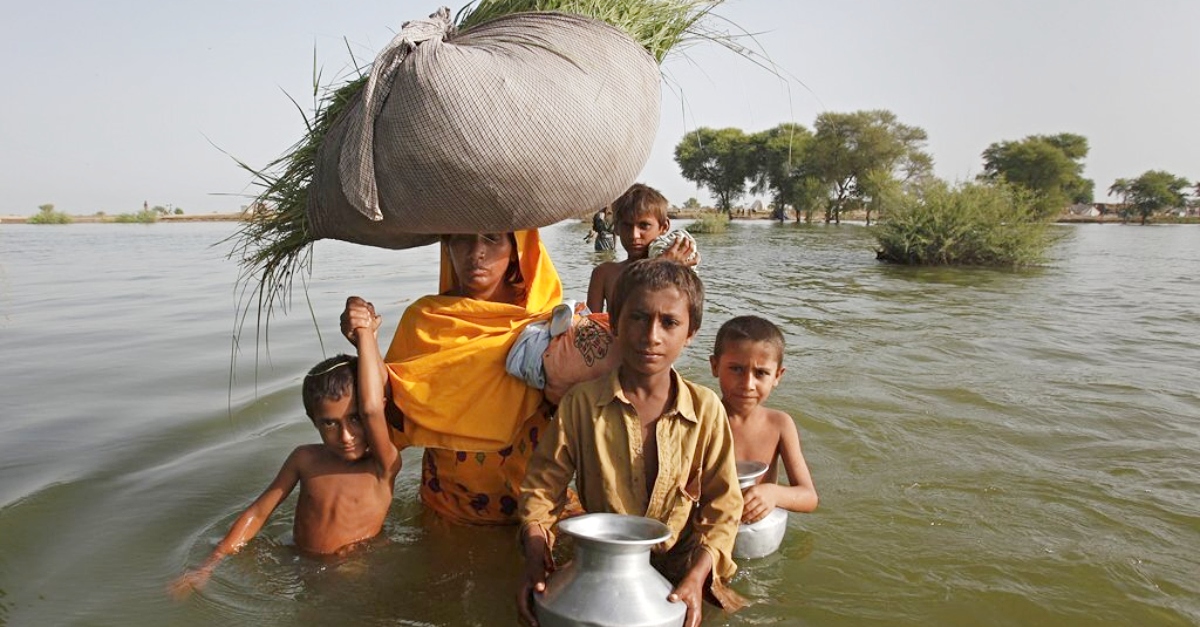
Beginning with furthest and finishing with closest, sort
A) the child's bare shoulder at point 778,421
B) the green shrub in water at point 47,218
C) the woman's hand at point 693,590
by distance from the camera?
1. the green shrub in water at point 47,218
2. the child's bare shoulder at point 778,421
3. the woman's hand at point 693,590

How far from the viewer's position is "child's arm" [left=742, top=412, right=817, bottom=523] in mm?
2596

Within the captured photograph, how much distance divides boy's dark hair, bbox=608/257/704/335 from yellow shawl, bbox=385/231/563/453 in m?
0.51

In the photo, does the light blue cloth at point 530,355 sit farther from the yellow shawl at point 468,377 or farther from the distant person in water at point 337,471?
the distant person in water at point 337,471

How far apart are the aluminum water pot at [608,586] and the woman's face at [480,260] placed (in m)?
0.99

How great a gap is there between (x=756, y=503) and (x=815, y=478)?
4.41 feet

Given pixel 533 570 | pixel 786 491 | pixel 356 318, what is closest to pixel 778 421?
pixel 786 491

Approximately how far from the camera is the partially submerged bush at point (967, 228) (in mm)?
15961

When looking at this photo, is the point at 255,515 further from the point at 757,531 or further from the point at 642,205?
the point at 642,205

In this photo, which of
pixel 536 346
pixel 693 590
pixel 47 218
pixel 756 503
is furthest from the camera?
pixel 47 218

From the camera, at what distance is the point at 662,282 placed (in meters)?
2.07

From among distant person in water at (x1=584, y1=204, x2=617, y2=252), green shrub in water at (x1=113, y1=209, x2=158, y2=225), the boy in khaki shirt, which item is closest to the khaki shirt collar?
the boy in khaki shirt

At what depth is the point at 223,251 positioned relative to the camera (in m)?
19.8

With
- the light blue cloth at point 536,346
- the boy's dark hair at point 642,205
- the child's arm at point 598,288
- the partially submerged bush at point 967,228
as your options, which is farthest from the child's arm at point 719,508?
the partially submerged bush at point 967,228

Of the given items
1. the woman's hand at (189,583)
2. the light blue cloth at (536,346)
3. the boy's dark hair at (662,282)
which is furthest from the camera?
the woman's hand at (189,583)
